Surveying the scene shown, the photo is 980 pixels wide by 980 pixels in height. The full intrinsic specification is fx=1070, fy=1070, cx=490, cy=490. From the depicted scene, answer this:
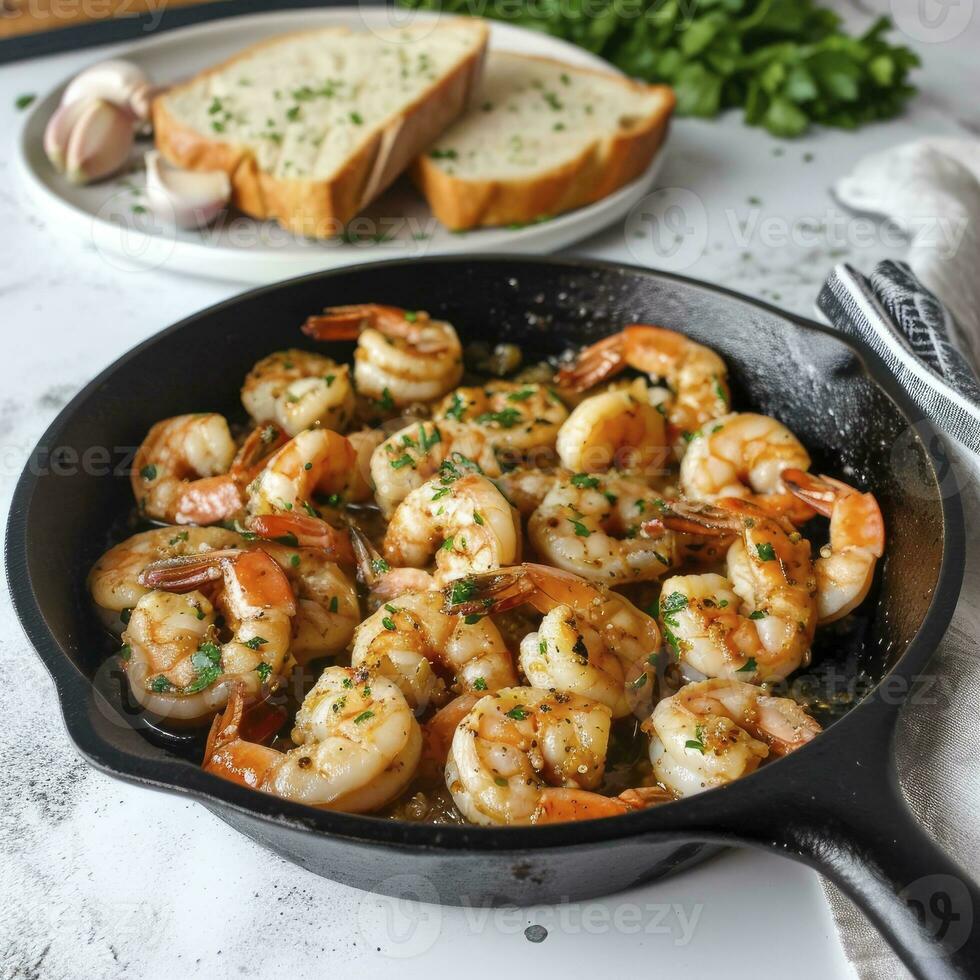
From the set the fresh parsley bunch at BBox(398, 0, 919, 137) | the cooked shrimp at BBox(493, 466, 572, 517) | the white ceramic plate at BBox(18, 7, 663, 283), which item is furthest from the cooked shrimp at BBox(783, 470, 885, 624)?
the fresh parsley bunch at BBox(398, 0, 919, 137)

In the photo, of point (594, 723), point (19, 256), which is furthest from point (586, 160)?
point (594, 723)

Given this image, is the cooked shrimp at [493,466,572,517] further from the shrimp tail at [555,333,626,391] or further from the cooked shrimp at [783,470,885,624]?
the cooked shrimp at [783,470,885,624]

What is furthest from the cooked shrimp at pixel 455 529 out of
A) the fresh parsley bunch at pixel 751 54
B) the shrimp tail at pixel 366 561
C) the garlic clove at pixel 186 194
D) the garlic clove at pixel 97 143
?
the fresh parsley bunch at pixel 751 54

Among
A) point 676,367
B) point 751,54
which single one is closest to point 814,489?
point 676,367

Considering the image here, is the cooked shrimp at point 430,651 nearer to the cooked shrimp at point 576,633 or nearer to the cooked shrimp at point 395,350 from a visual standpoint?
the cooked shrimp at point 576,633

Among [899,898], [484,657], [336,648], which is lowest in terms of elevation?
[336,648]

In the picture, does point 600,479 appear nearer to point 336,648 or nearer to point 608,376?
point 608,376
